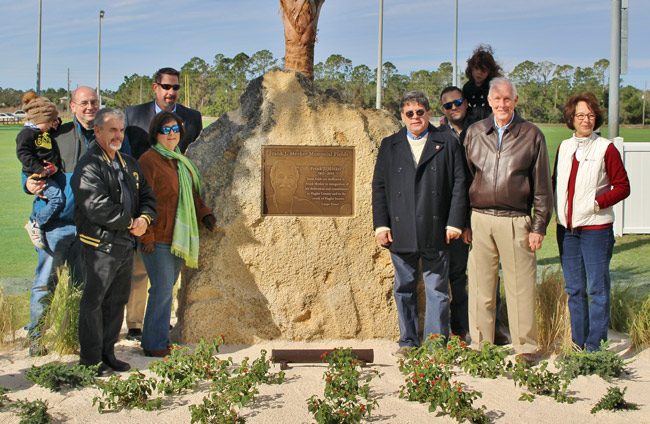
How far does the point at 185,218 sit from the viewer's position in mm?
5398

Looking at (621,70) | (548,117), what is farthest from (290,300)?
(548,117)

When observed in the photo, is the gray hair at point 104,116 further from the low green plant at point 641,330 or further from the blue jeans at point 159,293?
the low green plant at point 641,330

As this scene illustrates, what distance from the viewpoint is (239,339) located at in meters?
5.91

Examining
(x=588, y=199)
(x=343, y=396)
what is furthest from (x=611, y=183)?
(x=343, y=396)

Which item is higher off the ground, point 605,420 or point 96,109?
point 96,109

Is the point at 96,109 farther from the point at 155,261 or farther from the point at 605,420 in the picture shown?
the point at 605,420

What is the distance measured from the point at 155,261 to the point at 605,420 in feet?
10.4

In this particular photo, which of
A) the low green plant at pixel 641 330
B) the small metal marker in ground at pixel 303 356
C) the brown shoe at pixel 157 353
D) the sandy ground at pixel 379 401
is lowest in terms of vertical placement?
the sandy ground at pixel 379 401

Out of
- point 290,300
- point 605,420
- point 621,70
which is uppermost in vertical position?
point 621,70

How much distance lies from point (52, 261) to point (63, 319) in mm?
509

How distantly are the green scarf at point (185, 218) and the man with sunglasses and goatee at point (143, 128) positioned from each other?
1.77 feet

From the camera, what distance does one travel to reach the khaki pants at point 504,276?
5141mm

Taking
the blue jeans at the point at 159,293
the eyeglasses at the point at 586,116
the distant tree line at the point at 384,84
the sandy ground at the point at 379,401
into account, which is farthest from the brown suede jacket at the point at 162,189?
the distant tree line at the point at 384,84

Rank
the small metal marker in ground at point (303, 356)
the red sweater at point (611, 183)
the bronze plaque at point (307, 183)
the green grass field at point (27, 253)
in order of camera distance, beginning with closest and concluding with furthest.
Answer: the red sweater at point (611, 183) < the small metal marker in ground at point (303, 356) < the bronze plaque at point (307, 183) < the green grass field at point (27, 253)
